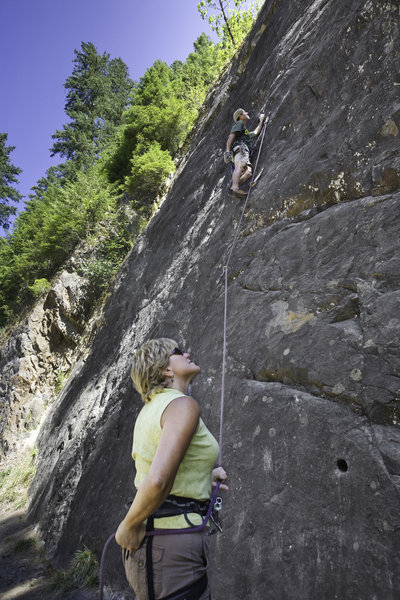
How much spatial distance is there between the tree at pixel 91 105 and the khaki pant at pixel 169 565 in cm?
2503

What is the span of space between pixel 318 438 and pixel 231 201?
12.6 feet

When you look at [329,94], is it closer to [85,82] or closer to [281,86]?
[281,86]

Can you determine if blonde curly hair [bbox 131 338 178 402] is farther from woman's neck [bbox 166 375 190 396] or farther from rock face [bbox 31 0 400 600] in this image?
rock face [bbox 31 0 400 600]

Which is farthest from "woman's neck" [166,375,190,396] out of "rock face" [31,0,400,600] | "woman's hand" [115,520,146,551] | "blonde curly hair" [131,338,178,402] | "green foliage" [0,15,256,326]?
"green foliage" [0,15,256,326]

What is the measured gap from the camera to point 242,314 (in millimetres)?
A: 4234

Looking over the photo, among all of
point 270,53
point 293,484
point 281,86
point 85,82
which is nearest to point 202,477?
point 293,484

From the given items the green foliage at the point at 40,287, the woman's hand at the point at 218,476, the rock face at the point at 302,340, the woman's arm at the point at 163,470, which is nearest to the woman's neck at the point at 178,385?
the woman's arm at the point at 163,470

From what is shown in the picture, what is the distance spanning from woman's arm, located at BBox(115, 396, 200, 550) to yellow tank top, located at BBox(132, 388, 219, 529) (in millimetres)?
84

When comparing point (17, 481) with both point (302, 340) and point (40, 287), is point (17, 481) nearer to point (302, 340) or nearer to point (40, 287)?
point (40, 287)

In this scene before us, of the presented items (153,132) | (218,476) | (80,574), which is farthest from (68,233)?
(218,476)

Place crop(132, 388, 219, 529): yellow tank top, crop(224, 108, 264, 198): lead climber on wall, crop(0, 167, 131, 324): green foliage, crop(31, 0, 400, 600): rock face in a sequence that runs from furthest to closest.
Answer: crop(0, 167, 131, 324): green foliage → crop(224, 108, 264, 198): lead climber on wall → crop(31, 0, 400, 600): rock face → crop(132, 388, 219, 529): yellow tank top

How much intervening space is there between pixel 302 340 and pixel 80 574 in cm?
429

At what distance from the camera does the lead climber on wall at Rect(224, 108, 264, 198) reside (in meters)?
5.50

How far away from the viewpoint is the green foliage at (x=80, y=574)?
4.84 meters
